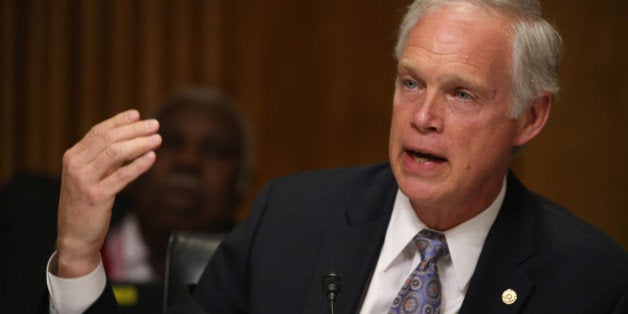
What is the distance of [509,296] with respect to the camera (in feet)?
8.78

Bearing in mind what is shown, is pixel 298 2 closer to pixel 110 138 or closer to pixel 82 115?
pixel 82 115

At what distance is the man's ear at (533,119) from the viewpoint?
9.27ft

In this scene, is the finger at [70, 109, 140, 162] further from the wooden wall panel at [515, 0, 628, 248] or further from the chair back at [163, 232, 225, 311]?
the wooden wall panel at [515, 0, 628, 248]

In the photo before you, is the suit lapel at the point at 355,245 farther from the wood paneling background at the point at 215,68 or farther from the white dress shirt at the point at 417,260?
the wood paneling background at the point at 215,68

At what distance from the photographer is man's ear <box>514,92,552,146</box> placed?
2826 mm

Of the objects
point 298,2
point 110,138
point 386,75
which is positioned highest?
point 110,138

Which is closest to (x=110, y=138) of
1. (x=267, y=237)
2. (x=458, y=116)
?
(x=267, y=237)

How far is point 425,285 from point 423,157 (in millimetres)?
325

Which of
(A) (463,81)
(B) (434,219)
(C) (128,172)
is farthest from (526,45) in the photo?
(C) (128,172)

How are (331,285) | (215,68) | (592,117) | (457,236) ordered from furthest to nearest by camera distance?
1. (215,68)
2. (592,117)
3. (457,236)
4. (331,285)

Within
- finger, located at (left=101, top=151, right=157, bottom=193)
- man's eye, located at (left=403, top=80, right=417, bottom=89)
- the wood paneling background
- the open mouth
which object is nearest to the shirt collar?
the open mouth

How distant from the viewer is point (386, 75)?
16.6 feet

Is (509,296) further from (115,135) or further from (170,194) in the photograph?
(170,194)

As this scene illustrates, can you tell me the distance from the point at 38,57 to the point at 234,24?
98cm
